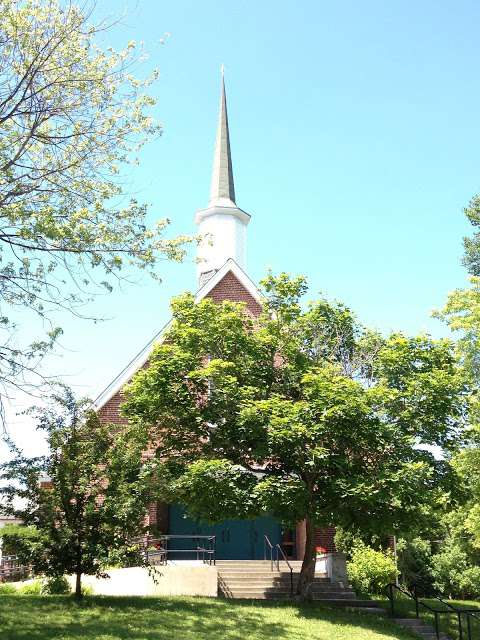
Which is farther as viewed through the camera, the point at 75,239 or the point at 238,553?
the point at 238,553

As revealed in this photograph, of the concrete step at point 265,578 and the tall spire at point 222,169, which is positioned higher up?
the tall spire at point 222,169

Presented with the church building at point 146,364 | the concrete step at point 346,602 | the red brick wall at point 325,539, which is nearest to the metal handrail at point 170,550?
the church building at point 146,364

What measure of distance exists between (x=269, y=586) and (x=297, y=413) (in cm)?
612

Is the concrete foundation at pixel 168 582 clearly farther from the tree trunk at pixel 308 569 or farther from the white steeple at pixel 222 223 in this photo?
the white steeple at pixel 222 223

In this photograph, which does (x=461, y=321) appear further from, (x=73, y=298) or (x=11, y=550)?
(x=11, y=550)

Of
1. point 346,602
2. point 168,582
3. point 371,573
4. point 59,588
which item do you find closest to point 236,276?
point 371,573

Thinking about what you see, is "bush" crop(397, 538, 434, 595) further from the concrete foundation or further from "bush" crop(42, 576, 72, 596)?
"bush" crop(42, 576, 72, 596)

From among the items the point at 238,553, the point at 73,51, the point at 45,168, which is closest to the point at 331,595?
the point at 238,553

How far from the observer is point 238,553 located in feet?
76.6

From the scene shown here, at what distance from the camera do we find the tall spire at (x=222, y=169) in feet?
119

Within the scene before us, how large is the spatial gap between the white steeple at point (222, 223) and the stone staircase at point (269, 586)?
15710 mm

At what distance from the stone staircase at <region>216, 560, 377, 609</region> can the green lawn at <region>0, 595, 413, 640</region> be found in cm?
182

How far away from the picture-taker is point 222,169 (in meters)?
37.6

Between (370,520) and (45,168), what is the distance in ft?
34.0
